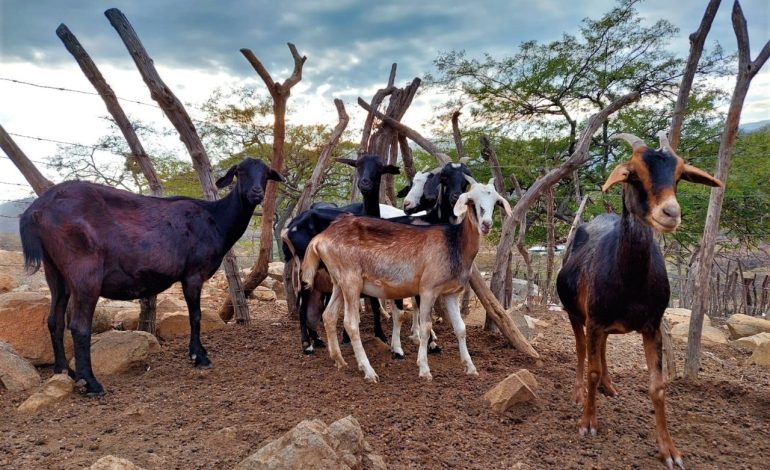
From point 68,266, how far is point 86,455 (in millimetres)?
2001

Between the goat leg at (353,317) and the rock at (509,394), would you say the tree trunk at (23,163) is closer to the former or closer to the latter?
the goat leg at (353,317)

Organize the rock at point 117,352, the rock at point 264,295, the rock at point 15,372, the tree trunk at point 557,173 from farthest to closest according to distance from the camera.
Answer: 1. the rock at point 264,295
2. the tree trunk at point 557,173
3. the rock at point 117,352
4. the rock at point 15,372

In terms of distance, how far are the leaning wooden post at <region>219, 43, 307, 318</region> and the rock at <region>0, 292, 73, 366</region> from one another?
2.73m

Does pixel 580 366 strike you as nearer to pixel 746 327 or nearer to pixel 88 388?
pixel 88 388

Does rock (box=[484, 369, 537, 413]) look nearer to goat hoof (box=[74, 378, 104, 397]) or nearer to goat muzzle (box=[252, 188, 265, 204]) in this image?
goat muzzle (box=[252, 188, 265, 204])

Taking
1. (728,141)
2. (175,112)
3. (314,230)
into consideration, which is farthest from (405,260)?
(175,112)

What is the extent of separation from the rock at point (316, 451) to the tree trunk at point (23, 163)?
15.3 feet

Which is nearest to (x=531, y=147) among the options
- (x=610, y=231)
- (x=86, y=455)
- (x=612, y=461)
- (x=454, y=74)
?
(x=454, y=74)

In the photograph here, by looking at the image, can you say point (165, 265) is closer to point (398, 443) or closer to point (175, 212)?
point (175, 212)

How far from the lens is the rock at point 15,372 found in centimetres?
446

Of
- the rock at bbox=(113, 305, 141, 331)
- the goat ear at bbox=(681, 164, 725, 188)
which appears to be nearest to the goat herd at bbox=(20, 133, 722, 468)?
the goat ear at bbox=(681, 164, 725, 188)

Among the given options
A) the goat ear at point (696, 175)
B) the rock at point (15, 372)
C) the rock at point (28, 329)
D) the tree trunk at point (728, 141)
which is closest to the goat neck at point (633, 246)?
the goat ear at point (696, 175)

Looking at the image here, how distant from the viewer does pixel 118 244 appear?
15.8 feet

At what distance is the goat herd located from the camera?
351cm
